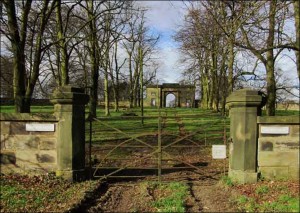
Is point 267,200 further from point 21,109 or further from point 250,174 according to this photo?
point 21,109

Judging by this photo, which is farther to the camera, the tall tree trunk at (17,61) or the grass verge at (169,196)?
the tall tree trunk at (17,61)

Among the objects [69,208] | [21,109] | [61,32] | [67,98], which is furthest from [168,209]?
[61,32]

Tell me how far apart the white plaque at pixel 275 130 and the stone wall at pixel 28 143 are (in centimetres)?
517

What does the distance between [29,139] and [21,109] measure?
13.9ft

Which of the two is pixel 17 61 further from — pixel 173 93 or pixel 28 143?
pixel 173 93

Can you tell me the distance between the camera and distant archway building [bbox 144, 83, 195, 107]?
7044 cm

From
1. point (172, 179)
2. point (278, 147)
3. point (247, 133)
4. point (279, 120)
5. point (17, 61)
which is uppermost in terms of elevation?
point (17, 61)

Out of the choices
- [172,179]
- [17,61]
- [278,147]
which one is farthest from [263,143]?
[17,61]

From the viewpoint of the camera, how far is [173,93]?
282 ft

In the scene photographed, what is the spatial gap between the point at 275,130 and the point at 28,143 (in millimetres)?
6139

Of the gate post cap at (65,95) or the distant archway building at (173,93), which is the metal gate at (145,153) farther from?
the distant archway building at (173,93)

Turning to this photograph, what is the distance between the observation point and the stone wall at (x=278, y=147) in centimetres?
941

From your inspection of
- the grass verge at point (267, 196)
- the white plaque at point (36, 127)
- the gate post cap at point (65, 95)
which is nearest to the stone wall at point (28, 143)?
the white plaque at point (36, 127)

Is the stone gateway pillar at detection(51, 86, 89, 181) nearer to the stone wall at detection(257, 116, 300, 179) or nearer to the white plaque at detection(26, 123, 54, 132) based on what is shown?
the white plaque at detection(26, 123, 54, 132)
